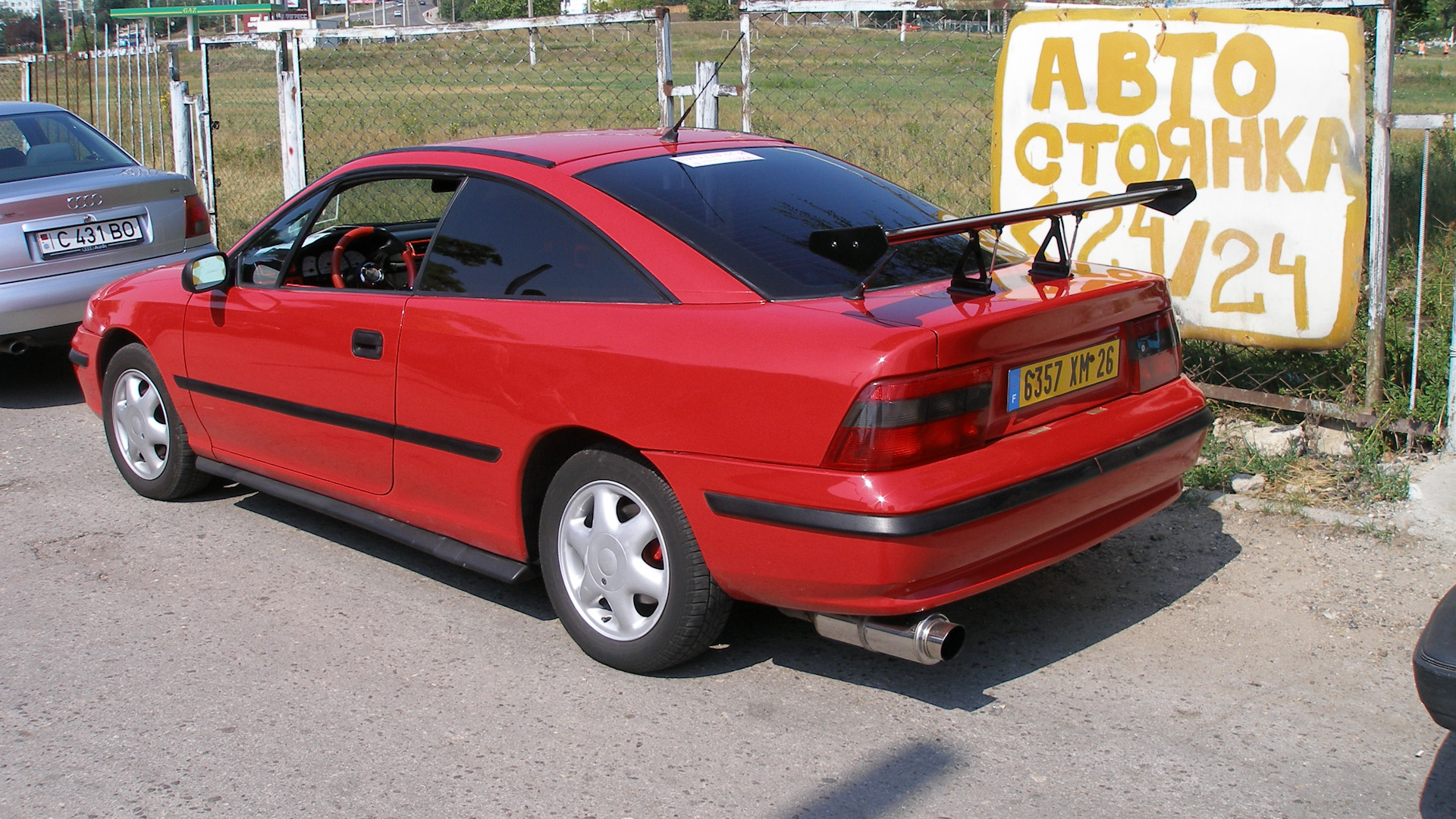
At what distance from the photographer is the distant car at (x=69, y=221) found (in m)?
6.69

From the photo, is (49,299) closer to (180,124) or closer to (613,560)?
(180,124)

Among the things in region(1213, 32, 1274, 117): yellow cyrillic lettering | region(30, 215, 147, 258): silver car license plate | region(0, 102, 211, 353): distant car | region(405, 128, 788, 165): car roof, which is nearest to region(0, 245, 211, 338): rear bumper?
region(0, 102, 211, 353): distant car

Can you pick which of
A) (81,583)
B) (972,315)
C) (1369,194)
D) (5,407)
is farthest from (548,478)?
(5,407)

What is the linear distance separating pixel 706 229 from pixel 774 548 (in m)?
0.97

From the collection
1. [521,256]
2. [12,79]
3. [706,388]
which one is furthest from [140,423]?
[12,79]

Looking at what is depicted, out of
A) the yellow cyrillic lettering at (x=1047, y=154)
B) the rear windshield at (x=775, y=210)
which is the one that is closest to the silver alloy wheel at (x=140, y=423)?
the rear windshield at (x=775, y=210)

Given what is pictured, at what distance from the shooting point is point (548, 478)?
369 cm

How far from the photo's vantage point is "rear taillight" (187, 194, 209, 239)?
7.38m

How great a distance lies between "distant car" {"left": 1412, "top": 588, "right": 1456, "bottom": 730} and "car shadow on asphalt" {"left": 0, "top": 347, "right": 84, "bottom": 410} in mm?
6743

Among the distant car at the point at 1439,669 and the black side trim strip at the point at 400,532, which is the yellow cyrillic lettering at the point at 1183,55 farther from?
the black side trim strip at the point at 400,532

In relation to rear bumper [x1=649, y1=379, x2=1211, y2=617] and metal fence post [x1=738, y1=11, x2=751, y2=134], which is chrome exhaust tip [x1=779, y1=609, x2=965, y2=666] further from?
metal fence post [x1=738, y1=11, x2=751, y2=134]

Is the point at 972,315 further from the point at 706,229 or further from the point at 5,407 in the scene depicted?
the point at 5,407

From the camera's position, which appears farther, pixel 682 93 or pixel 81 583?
pixel 682 93

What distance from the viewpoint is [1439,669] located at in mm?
2338
